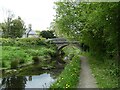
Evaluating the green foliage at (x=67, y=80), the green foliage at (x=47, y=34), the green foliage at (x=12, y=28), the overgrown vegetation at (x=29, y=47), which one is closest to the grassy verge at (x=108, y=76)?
the green foliage at (x=67, y=80)

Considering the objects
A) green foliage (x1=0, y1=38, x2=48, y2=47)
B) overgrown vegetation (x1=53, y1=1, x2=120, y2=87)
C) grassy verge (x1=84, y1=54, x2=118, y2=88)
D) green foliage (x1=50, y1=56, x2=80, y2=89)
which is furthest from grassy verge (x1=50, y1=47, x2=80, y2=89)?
green foliage (x1=0, y1=38, x2=48, y2=47)

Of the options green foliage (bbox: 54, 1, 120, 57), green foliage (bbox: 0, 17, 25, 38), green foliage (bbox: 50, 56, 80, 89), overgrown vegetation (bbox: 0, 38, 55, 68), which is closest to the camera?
green foliage (bbox: 50, 56, 80, 89)

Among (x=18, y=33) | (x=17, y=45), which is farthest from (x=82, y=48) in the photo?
(x=18, y=33)

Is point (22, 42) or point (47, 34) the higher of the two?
point (47, 34)

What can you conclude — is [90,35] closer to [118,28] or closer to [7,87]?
[7,87]

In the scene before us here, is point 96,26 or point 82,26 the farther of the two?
point 82,26

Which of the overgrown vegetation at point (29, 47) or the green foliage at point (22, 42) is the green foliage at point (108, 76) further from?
the green foliage at point (22, 42)

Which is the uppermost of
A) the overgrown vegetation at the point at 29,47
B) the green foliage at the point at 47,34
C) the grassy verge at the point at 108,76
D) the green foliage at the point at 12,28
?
the green foliage at the point at 12,28

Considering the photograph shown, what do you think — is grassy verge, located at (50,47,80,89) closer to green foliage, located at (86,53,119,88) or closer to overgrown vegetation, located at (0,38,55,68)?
green foliage, located at (86,53,119,88)

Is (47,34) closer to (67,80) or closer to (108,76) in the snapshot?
(108,76)

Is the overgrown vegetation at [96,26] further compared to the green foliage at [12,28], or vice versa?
the green foliage at [12,28]

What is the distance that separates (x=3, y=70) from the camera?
77.5ft

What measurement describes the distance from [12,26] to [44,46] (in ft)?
37.2

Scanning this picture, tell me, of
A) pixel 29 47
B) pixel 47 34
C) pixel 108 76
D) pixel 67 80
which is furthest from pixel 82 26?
pixel 47 34
